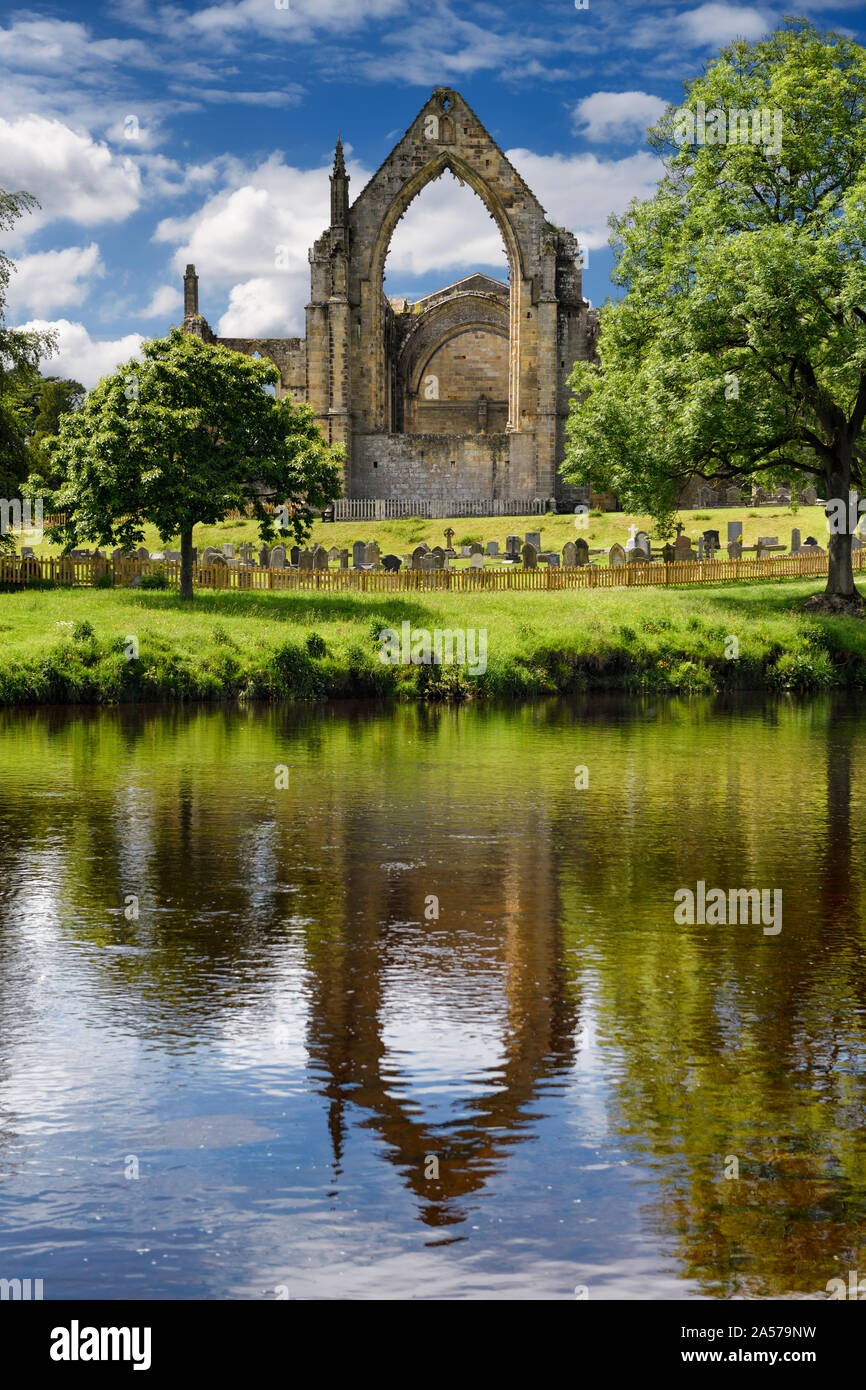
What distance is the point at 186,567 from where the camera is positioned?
38875mm

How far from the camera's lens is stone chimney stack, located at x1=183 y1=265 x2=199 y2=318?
74750 millimetres

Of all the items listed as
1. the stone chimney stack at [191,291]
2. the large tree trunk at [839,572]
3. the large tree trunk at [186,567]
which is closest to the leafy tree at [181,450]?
the large tree trunk at [186,567]

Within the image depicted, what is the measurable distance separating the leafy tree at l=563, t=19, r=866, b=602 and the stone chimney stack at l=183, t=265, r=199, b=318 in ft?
127

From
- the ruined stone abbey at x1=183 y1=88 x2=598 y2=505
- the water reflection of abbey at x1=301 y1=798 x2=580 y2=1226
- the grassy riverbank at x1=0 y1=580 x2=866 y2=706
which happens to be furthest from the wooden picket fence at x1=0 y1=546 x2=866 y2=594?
the water reflection of abbey at x1=301 y1=798 x2=580 y2=1226

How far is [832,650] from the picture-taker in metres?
36.3

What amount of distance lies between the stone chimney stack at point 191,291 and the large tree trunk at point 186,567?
39798 millimetres

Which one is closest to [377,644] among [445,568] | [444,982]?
[445,568]

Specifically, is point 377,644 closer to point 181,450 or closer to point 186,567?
point 186,567

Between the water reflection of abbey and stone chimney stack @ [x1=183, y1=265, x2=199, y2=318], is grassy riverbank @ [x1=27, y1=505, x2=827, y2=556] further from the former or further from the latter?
the water reflection of abbey

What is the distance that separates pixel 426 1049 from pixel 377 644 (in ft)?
85.3

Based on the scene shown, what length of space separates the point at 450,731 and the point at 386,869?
12433mm

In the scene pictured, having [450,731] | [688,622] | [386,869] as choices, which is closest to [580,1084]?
[386,869]

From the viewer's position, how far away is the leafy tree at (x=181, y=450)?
37.5 m
